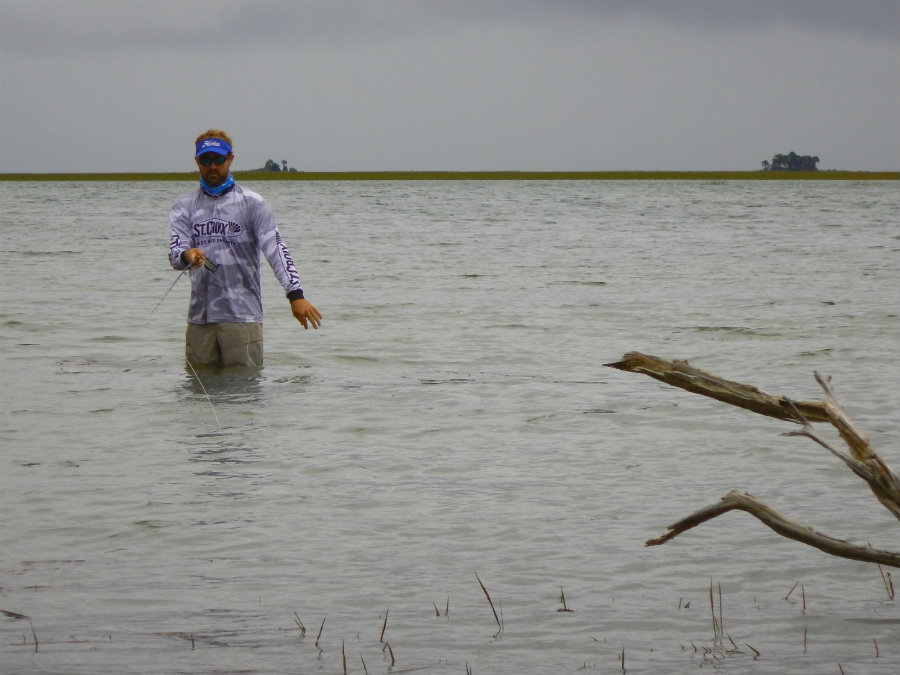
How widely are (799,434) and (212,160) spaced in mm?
6215

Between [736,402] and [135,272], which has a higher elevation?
[736,402]

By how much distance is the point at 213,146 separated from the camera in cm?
893

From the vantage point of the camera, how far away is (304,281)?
23281 mm

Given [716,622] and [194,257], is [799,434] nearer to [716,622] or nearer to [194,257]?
[716,622]

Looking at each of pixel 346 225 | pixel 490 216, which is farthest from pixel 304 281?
pixel 490 216

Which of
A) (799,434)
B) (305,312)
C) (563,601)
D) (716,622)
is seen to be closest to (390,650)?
(563,601)

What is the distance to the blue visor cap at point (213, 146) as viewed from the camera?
8.92 meters

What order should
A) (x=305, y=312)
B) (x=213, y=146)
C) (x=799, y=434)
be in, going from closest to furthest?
(x=799, y=434), (x=305, y=312), (x=213, y=146)

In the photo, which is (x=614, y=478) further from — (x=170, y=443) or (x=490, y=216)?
(x=490, y=216)

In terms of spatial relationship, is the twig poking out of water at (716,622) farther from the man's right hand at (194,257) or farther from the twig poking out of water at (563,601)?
the man's right hand at (194,257)

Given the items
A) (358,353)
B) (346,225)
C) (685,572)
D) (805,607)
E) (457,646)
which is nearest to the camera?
(457,646)

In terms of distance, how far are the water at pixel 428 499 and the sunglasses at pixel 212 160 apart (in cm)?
171

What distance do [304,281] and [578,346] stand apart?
10587mm

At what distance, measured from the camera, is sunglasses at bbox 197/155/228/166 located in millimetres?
9000
